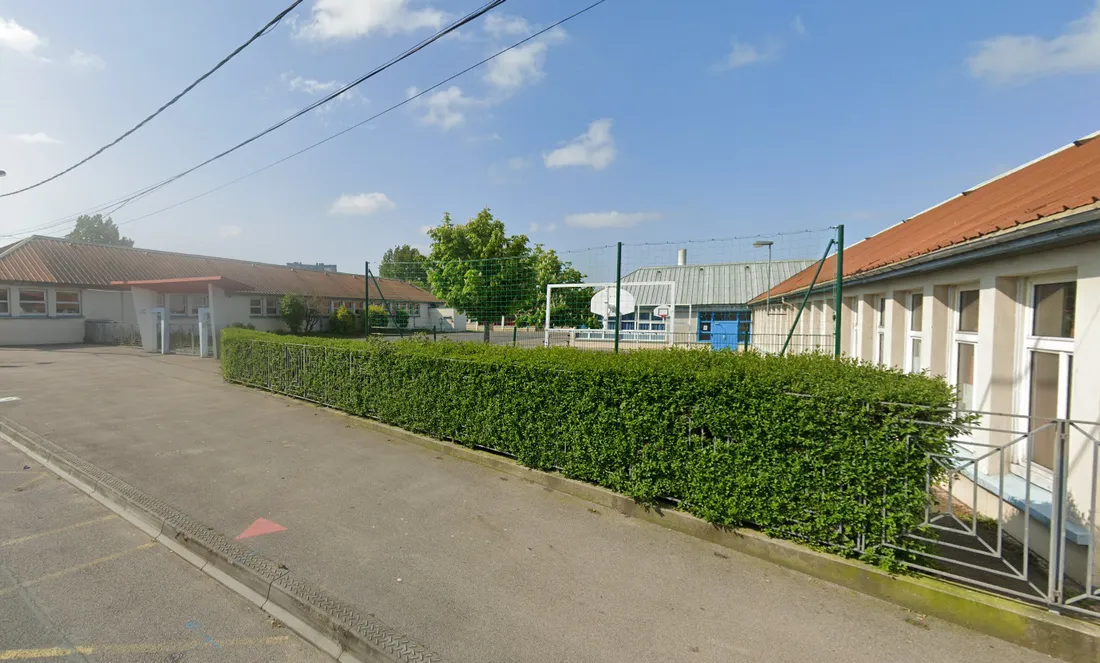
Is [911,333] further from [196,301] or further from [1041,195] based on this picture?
[196,301]

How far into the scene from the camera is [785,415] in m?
3.92

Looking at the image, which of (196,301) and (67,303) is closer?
(67,303)

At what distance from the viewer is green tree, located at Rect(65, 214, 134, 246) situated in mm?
75438

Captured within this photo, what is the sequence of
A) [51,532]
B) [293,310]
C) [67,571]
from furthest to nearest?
[293,310] → [51,532] → [67,571]

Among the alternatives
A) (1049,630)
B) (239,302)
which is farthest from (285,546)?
(239,302)

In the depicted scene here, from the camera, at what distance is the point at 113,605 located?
339 centimetres

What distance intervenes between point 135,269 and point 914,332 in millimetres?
38231

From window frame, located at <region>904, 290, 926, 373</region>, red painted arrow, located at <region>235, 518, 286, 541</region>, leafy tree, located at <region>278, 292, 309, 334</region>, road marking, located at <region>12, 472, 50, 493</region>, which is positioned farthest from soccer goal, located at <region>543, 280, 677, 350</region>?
leafy tree, located at <region>278, 292, 309, 334</region>

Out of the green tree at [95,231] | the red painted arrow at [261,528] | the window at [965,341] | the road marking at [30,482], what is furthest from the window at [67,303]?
the green tree at [95,231]

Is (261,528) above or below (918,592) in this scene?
below

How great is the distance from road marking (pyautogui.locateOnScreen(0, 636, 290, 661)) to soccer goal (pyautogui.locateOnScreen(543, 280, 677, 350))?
638 centimetres

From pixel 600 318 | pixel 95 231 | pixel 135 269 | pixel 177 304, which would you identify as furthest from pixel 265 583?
pixel 95 231

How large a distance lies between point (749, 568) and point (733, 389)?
56.7 inches

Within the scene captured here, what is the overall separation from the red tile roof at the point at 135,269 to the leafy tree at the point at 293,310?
129 centimetres
